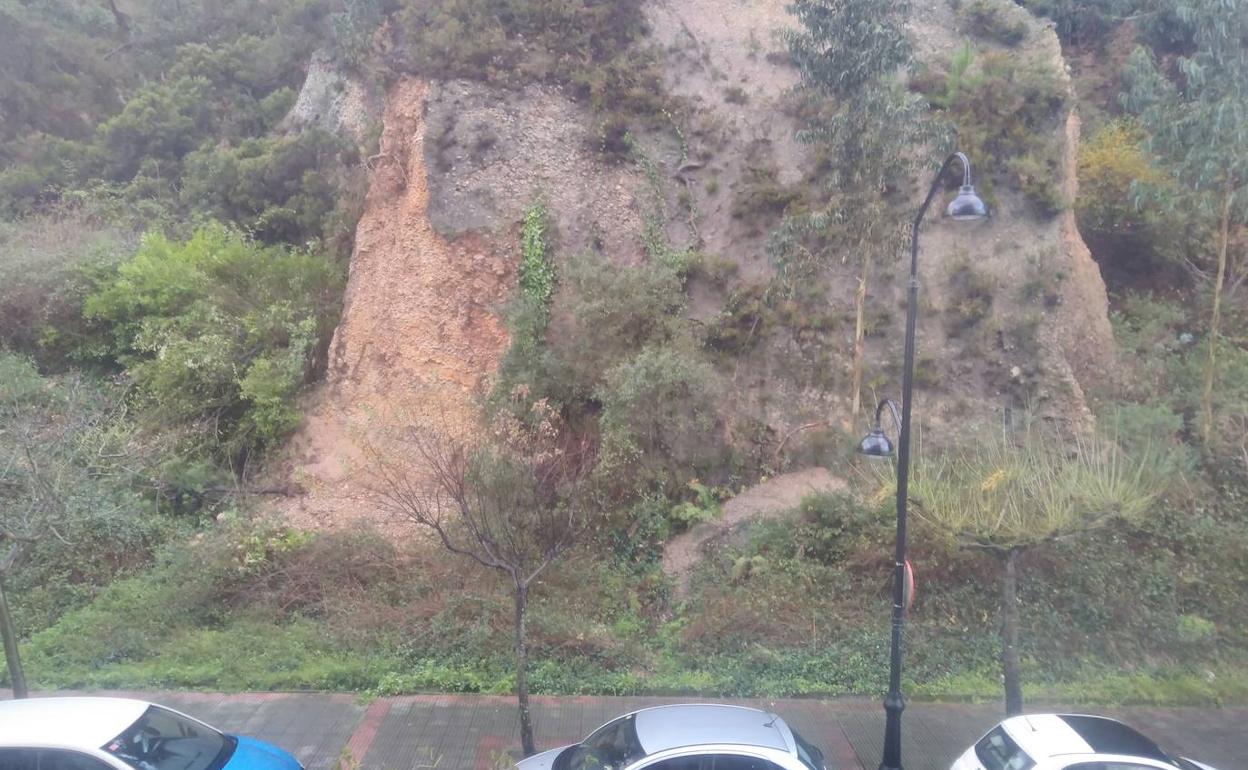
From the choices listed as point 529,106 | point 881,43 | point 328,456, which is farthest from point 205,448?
point 881,43

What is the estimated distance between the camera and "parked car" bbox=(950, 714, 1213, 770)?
6.19 m

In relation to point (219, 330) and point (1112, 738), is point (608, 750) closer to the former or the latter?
point (1112, 738)

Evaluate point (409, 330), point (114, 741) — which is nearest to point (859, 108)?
point (409, 330)

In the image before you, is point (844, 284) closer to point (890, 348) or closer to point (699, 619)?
point (890, 348)

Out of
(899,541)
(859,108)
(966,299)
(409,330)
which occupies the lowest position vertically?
(899,541)

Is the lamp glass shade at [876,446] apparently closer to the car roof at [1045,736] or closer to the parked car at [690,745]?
the car roof at [1045,736]

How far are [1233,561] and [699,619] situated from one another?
738cm

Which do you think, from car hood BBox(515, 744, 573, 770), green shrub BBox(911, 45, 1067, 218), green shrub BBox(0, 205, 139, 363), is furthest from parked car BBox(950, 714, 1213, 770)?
green shrub BBox(0, 205, 139, 363)

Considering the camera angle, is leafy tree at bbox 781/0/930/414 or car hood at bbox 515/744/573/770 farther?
leafy tree at bbox 781/0/930/414

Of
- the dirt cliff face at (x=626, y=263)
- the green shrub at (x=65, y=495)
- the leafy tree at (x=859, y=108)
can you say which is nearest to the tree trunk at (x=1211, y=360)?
the dirt cliff face at (x=626, y=263)

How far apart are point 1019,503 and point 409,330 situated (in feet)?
34.8

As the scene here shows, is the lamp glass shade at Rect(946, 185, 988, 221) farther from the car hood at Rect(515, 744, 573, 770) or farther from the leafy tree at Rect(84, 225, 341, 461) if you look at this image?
the leafy tree at Rect(84, 225, 341, 461)

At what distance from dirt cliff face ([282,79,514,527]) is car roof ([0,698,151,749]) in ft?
25.8

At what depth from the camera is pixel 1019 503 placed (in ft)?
28.5
